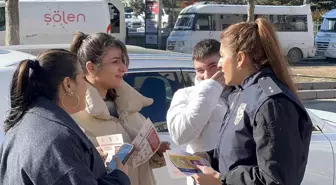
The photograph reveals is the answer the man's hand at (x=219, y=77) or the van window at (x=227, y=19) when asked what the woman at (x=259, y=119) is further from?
the van window at (x=227, y=19)

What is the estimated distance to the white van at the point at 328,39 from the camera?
24.8 metres

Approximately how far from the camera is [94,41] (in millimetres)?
3162

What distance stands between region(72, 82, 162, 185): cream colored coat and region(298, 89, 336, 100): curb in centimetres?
1028

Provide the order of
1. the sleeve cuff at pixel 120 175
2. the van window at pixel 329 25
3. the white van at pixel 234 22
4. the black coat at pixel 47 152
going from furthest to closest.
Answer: the van window at pixel 329 25 < the white van at pixel 234 22 < the sleeve cuff at pixel 120 175 < the black coat at pixel 47 152

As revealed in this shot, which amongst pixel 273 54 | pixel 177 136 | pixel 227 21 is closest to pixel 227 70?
pixel 273 54

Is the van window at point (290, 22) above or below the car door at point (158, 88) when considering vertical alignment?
below

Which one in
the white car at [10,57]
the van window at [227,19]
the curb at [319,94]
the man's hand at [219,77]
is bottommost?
the curb at [319,94]

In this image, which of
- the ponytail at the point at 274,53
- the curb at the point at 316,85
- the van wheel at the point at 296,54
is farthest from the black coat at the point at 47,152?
the van wheel at the point at 296,54

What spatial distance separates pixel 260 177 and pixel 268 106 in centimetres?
28

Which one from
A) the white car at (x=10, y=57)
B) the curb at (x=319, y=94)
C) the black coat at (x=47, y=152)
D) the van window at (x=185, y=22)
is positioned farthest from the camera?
the van window at (x=185, y=22)

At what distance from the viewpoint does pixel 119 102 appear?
3.20m

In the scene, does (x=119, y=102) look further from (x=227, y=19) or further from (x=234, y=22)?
(x=227, y=19)

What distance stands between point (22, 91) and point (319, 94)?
465 inches

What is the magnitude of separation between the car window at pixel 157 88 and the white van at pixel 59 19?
12929 millimetres
